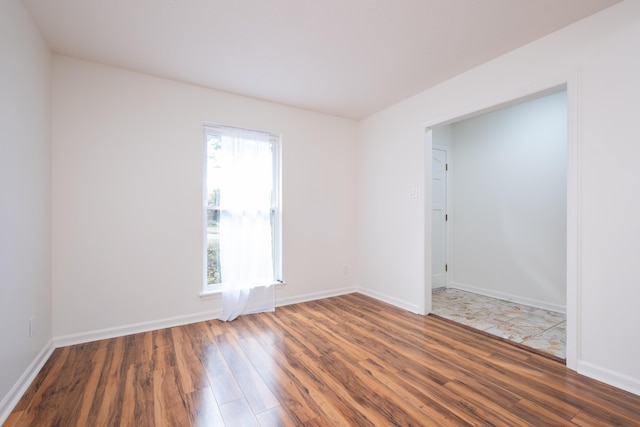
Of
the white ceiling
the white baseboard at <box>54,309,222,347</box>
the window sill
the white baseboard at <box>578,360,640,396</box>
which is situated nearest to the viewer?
the white baseboard at <box>578,360,640,396</box>

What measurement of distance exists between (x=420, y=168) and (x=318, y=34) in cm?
187

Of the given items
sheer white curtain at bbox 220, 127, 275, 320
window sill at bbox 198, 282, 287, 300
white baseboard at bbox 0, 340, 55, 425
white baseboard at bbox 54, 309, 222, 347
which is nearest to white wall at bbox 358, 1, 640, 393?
sheer white curtain at bbox 220, 127, 275, 320

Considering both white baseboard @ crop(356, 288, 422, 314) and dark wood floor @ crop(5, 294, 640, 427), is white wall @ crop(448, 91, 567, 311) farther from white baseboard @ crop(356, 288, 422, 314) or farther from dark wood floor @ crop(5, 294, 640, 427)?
dark wood floor @ crop(5, 294, 640, 427)

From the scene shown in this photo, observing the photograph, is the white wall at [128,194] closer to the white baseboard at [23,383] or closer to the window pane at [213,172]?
the window pane at [213,172]

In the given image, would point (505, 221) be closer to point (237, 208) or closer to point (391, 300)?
point (391, 300)

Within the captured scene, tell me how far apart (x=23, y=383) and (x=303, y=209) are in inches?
115

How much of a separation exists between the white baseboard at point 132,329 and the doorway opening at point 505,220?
2.67 m

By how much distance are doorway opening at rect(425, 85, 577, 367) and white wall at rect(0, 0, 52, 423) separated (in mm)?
3567

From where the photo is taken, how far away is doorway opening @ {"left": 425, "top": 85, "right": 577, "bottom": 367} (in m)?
3.35

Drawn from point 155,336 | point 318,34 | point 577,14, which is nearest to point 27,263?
point 155,336

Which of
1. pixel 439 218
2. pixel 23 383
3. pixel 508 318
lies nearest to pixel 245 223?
pixel 23 383

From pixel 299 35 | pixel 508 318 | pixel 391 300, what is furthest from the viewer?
pixel 391 300

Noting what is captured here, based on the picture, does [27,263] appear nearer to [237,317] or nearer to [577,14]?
[237,317]

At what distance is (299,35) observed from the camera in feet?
7.50
